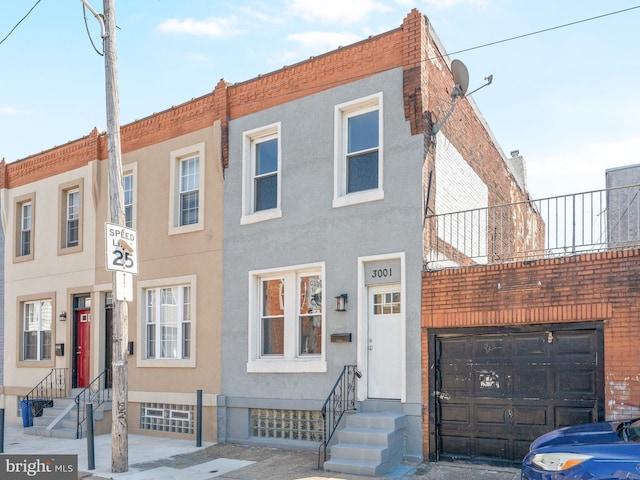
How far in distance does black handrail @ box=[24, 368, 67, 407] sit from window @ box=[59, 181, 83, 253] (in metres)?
3.27

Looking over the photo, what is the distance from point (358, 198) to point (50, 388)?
35.0 ft

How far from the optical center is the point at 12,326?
19391 mm

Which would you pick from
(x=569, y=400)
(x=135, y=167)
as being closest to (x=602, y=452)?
(x=569, y=400)

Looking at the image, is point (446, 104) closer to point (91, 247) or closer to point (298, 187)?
point (298, 187)

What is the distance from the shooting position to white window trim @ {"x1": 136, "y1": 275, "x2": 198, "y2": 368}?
14.6 metres

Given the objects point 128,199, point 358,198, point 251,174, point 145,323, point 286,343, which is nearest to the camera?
point 358,198

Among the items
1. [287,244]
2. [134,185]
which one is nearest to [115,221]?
[287,244]

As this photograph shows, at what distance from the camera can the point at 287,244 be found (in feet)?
43.4

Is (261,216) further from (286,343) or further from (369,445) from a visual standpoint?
(369,445)

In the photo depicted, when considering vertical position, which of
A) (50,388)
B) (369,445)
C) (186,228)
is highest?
(186,228)

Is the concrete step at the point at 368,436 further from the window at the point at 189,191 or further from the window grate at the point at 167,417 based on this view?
the window at the point at 189,191

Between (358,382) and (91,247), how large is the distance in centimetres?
882

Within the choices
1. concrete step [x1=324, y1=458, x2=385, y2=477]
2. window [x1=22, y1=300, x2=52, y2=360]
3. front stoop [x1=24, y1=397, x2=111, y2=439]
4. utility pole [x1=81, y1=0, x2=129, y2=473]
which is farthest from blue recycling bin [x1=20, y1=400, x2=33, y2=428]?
concrete step [x1=324, y1=458, x2=385, y2=477]

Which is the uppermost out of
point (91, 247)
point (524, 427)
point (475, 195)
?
point (475, 195)
